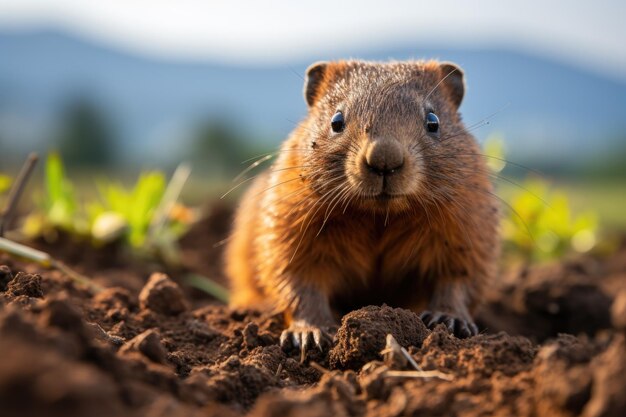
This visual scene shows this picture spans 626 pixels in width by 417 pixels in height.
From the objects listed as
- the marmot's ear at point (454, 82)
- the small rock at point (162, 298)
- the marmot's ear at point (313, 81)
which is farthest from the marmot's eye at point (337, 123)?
the small rock at point (162, 298)

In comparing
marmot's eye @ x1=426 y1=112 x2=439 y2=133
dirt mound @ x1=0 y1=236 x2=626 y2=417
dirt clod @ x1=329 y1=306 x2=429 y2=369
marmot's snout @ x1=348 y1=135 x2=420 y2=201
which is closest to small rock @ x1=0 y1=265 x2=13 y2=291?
dirt mound @ x1=0 y1=236 x2=626 y2=417

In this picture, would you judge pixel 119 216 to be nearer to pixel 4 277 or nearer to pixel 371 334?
pixel 4 277

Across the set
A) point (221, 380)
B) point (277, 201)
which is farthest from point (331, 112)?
point (221, 380)

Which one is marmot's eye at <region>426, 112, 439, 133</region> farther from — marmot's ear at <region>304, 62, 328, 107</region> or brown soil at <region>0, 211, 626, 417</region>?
brown soil at <region>0, 211, 626, 417</region>

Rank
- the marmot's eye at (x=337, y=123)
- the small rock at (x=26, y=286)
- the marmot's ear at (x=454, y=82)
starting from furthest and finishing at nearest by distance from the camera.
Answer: the marmot's ear at (x=454, y=82)
the marmot's eye at (x=337, y=123)
the small rock at (x=26, y=286)

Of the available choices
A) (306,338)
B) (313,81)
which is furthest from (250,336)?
(313,81)

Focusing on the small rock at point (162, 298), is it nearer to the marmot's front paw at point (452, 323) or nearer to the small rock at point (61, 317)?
the marmot's front paw at point (452, 323)
